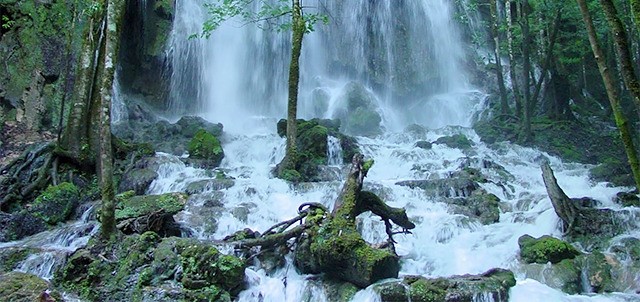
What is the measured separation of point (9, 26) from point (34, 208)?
7.72m

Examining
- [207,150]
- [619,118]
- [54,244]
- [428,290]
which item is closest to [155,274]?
[54,244]

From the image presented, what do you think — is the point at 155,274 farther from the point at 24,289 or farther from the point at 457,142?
the point at 457,142

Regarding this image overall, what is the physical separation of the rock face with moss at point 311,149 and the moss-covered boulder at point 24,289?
24.0ft

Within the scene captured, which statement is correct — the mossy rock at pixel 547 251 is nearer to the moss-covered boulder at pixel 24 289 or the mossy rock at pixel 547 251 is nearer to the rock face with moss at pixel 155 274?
the rock face with moss at pixel 155 274

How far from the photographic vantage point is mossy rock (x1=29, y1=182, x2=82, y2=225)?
9.91m

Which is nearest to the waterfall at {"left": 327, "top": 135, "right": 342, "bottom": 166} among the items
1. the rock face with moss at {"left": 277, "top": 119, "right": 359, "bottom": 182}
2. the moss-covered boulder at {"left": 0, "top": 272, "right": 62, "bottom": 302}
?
the rock face with moss at {"left": 277, "top": 119, "right": 359, "bottom": 182}

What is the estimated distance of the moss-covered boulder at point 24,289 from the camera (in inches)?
214

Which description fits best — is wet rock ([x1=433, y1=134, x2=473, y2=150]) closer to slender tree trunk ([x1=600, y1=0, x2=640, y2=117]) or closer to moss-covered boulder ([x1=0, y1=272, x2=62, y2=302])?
slender tree trunk ([x1=600, y1=0, x2=640, y2=117])

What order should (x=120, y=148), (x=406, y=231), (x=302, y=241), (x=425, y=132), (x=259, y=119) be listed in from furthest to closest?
1. (x=259, y=119)
2. (x=425, y=132)
3. (x=120, y=148)
4. (x=406, y=231)
5. (x=302, y=241)

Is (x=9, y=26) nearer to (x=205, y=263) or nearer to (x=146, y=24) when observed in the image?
(x=146, y=24)

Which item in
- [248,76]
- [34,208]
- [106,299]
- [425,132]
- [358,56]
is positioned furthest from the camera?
[358,56]

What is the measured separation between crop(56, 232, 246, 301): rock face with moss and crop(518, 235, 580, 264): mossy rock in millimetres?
4422

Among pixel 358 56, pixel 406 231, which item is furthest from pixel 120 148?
pixel 358 56

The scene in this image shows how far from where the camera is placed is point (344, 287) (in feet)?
22.0
